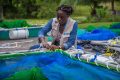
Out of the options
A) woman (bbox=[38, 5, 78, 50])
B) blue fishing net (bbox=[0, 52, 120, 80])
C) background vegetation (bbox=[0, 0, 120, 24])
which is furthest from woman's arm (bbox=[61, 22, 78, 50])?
background vegetation (bbox=[0, 0, 120, 24])

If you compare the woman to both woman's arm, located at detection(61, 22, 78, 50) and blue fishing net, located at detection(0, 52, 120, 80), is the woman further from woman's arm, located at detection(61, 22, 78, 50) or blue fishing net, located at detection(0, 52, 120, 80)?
blue fishing net, located at detection(0, 52, 120, 80)

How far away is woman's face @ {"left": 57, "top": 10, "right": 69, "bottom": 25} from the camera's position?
752cm

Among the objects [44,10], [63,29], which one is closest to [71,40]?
[63,29]

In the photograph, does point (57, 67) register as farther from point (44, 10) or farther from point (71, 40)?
point (44, 10)

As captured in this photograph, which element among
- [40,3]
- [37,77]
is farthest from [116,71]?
[40,3]

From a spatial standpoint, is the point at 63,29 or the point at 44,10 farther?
the point at 44,10

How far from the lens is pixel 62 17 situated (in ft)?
24.9

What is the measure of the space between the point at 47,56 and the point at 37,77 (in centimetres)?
65

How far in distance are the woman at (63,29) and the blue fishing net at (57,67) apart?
84 centimetres

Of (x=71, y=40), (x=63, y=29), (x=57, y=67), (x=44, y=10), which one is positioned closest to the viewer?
(x=57, y=67)

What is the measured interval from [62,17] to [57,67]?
1828 millimetres

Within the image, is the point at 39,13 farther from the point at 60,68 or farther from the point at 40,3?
the point at 60,68

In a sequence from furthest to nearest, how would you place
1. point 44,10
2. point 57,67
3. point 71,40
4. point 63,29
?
point 44,10, point 63,29, point 71,40, point 57,67

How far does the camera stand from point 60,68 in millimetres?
5934
